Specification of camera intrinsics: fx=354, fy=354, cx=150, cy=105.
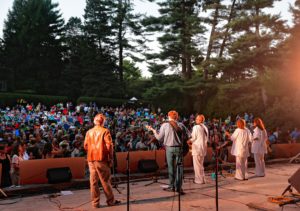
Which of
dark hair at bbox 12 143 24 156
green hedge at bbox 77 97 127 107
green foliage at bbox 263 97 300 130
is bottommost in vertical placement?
dark hair at bbox 12 143 24 156

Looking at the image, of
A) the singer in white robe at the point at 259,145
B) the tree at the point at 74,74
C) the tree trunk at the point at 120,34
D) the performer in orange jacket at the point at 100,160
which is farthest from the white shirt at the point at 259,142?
the tree trunk at the point at 120,34

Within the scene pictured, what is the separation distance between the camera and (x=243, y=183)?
954 cm

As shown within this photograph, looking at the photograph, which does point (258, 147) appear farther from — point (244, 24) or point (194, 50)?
point (194, 50)

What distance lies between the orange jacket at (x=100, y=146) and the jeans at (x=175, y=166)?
5.55 feet

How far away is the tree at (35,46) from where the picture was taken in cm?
4484

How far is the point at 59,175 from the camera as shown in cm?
876

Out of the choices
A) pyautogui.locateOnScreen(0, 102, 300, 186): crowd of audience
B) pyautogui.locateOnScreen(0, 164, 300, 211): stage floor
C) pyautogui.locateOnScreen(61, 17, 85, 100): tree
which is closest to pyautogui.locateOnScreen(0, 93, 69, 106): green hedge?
pyautogui.locateOnScreen(61, 17, 85, 100): tree

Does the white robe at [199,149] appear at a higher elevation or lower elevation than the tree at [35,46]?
lower

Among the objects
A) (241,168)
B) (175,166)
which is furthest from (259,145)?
(175,166)

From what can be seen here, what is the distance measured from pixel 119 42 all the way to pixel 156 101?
1573 cm

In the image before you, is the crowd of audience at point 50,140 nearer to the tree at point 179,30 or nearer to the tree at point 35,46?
the tree at point 179,30

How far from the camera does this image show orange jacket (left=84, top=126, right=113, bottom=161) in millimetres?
6738

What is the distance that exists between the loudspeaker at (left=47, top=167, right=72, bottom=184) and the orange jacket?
230 cm

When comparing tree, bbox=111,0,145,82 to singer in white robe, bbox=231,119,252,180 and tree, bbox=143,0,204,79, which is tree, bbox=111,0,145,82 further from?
singer in white robe, bbox=231,119,252,180
